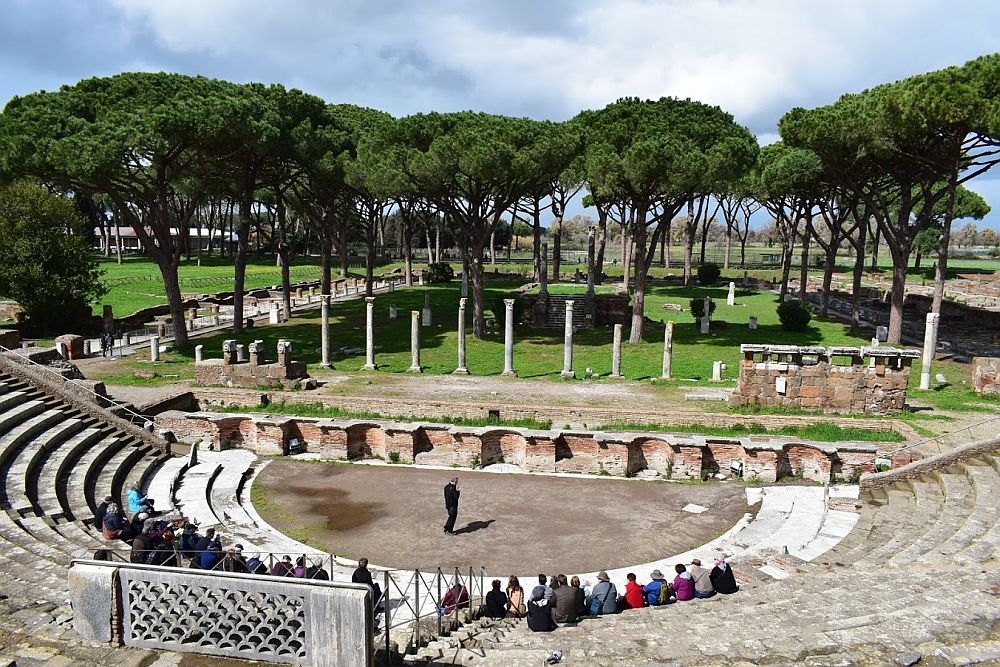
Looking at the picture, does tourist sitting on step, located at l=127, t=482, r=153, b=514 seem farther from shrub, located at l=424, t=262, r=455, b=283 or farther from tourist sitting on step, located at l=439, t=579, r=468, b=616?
shrub, located at l=424, t=262, r=455, b=283

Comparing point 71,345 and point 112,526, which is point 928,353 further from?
point 71,345

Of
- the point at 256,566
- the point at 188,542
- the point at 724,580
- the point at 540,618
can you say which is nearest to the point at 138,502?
the point at 188,542

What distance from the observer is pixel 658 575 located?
12.4m

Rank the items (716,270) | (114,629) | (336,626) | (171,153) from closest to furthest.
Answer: (336,626) → (114,629) → (171,153) → (716,270)

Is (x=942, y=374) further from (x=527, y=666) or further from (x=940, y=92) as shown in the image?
(x=527, y=666)

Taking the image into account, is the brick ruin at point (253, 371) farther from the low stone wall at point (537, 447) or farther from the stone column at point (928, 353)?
the stone column at point (928, 353)

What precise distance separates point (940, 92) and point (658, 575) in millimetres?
22739

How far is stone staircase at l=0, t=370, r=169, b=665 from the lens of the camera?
28.1 feet

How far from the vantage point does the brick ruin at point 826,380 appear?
21516 millimetres

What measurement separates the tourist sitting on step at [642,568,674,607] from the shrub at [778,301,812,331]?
27618 millimetres

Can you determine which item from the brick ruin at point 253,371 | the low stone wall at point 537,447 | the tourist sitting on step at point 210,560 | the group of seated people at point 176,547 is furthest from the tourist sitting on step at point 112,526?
the brick ruin at point 253,371

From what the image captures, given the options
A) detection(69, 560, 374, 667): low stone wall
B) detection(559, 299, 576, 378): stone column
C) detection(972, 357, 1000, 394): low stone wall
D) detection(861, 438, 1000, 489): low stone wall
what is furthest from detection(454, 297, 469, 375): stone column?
detection(69, 560, 374, 667): low stone wall

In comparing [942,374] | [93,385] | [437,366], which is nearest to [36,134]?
[93,385]

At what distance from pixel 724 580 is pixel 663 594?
3.71ft
